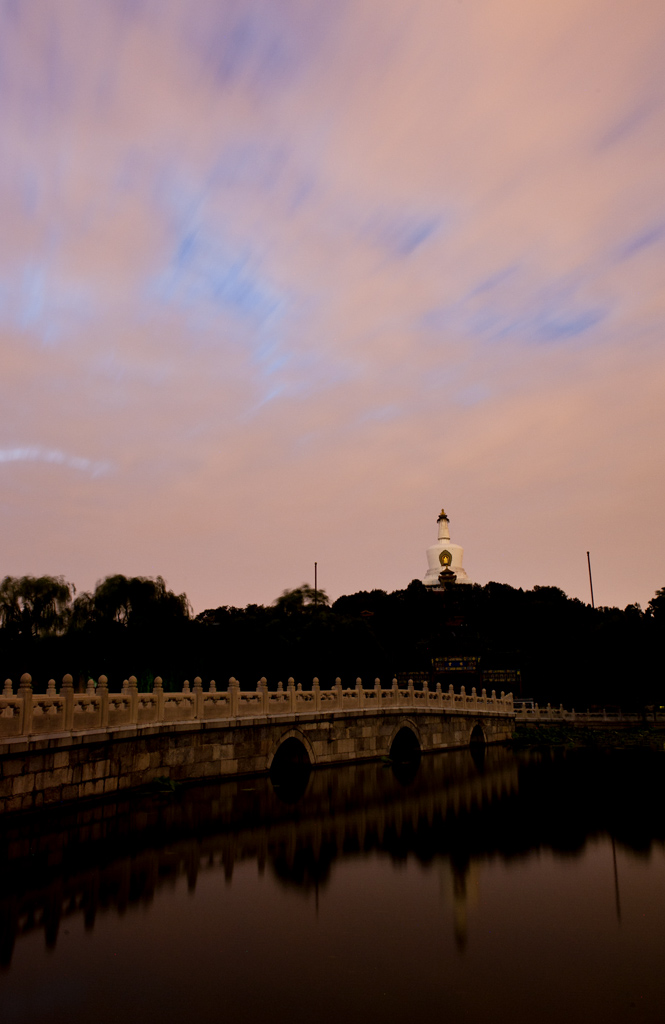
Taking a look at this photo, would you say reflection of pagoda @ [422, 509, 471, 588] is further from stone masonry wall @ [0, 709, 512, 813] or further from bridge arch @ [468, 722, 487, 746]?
stone masonry wall @ [0, 709, 512, 813]

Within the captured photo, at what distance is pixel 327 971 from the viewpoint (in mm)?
7895

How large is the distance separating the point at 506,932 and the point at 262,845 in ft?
17.7

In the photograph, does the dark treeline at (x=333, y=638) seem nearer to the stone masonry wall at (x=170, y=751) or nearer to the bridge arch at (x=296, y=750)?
the bridge arch at (x=296, y=750)

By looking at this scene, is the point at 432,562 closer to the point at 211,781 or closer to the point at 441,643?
the point at 441,643

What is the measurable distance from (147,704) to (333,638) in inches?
1033

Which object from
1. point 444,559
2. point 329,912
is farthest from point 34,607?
point 444,559

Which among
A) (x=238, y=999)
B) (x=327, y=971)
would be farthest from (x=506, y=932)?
(x=238, y=999)

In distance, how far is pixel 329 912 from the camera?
9.99 metres

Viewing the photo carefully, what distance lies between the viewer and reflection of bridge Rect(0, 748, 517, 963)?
10.2 metres

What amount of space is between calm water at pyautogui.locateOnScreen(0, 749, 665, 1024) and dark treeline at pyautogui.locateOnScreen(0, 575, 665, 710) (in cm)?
1421

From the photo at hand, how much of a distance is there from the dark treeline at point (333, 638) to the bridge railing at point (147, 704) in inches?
257

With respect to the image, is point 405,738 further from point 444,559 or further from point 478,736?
point 444,559

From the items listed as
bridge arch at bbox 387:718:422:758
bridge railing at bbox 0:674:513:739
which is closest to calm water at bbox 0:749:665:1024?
bridge railing at bbox 0:674:513:739

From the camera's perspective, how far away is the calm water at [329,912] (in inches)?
284
